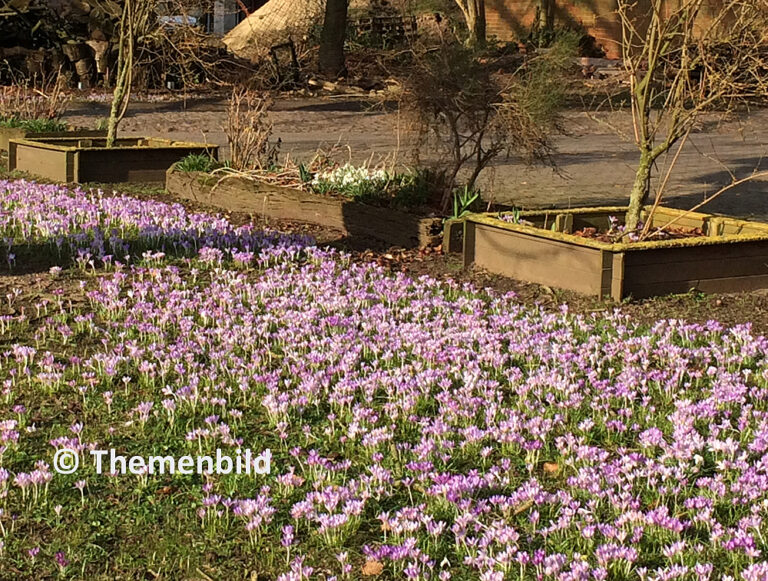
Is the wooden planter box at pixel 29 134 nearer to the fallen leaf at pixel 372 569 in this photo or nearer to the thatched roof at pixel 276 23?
the fallen leaf at pixel 372 569

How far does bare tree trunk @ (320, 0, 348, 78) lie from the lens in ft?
108

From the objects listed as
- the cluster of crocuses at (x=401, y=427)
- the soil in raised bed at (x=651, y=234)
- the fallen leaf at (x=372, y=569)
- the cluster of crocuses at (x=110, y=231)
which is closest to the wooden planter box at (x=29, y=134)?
the cluster of crocuses at (x=110, y=231)

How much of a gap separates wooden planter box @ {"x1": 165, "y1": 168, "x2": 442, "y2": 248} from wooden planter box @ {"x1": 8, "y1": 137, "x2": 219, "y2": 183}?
1.07 m

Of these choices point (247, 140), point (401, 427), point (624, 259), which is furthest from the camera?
point (247, 140)

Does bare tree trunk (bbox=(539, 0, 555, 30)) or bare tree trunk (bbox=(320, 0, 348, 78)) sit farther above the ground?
bare tree trunk (bbox=(539, 0, 555, 30))

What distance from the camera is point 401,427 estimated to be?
19.3ft

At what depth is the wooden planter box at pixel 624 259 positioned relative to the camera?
8.72 meters

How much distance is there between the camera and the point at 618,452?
5.45 meters

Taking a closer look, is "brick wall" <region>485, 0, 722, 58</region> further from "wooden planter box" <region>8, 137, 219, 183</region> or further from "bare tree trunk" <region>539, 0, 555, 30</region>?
"wooden planter box" <region>8, 137, 219, 183</region>

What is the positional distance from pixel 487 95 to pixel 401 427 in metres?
5.53

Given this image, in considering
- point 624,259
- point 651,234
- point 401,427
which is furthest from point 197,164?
point 401,427

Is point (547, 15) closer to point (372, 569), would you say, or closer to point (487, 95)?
point (487, 95)

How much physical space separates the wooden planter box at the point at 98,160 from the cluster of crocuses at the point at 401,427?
5.95 metres

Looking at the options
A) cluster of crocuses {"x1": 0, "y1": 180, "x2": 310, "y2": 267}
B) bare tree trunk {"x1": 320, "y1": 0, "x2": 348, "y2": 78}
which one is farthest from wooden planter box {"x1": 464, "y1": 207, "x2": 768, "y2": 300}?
bare tree trunk {"x1": 320, "y1": 0, "x2": 348, "y2": 78}
